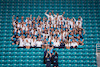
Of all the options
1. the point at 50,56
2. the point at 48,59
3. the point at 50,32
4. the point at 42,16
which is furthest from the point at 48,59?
the point at 42,16

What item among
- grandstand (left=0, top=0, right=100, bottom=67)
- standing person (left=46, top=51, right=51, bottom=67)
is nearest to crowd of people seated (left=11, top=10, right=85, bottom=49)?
grandstand (left=0, top=0, right=100, bottom=67)

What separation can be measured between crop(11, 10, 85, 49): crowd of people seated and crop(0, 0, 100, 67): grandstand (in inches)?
5.7

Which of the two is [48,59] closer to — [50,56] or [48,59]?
[48,59]

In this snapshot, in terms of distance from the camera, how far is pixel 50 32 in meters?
3.84

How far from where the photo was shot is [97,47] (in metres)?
3.92

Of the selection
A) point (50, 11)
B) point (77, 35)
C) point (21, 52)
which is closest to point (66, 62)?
point (77, 35)

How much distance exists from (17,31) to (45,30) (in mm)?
944

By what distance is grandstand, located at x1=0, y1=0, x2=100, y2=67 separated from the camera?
12.5ft

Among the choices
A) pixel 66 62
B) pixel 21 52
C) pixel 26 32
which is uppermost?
pixel 26 32

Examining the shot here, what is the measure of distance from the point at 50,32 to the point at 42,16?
61 centimetres

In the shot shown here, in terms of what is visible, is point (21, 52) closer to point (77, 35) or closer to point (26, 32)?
point (26, 32)

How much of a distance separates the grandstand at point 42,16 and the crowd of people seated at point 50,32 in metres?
0.14

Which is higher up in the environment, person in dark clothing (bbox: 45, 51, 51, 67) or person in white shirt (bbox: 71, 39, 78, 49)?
person in white shirt (bbox: 71, 39, 78, 49)

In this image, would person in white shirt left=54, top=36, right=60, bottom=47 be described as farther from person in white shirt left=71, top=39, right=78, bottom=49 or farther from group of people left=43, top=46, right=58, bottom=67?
person in white shirt left=71, top=39, right=78, bottom=49
